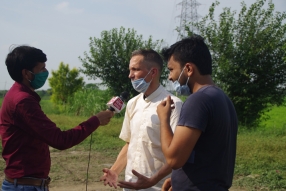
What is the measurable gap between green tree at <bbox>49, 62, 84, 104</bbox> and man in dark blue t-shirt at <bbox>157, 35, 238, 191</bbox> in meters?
28.0

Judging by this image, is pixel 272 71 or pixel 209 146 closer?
pixel 209 146

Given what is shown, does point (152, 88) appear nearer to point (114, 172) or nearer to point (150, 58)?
point (150, 58)

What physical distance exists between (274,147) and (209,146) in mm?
8414

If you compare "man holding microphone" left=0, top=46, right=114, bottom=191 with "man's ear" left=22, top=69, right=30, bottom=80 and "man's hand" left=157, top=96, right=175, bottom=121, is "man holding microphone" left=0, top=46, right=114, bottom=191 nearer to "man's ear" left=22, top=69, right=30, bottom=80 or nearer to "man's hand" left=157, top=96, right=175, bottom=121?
"man's ear" left=22, top=69, right=30, bottom=80

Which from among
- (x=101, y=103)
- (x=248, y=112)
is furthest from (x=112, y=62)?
(x=248, y=112)

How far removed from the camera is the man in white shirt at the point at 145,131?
2865 millimetres

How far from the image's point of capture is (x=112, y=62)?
2180 centimetres

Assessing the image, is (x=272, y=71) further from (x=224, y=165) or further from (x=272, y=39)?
(x=224, y=165)

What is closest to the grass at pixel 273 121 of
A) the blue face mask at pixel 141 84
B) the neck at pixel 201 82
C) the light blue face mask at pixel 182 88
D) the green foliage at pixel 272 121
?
the green foliage at pixel 272 121

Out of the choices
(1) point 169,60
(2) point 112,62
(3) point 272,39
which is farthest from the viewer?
(2) point 112,62

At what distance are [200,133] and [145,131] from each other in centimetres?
103

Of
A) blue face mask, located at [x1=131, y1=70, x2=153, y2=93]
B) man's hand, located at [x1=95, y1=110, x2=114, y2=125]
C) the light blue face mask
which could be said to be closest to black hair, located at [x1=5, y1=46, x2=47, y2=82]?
man's hand, located at [x1=95, y1=110, x2=114, y2=125]

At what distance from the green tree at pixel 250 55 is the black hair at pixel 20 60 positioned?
1214cm

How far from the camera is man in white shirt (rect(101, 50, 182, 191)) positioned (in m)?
2.87
